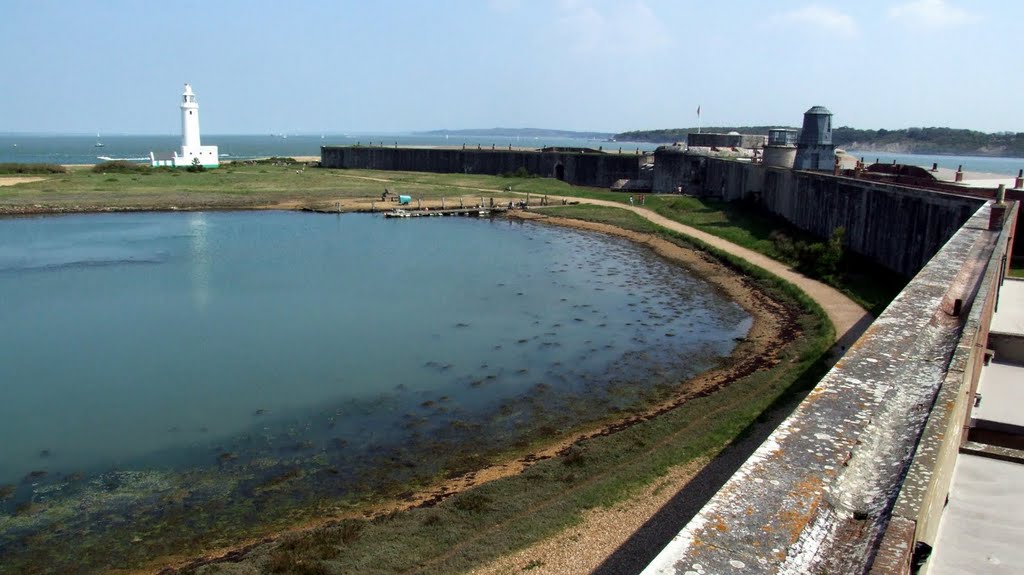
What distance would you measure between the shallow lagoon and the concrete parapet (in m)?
6.63

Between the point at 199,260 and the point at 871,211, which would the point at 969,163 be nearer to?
the point at 871,211

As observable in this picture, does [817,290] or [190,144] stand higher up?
[190,144]

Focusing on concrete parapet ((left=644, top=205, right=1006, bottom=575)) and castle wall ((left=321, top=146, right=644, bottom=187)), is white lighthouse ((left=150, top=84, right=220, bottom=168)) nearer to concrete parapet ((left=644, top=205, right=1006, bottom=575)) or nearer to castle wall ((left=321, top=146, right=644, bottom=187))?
castle wall ((left=321, top=146, right=644, bottom=187))

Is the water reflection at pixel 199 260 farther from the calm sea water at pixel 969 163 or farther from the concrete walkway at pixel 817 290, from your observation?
the calm sea water at pixel 969 163

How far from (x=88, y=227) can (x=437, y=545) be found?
35346 millimetres

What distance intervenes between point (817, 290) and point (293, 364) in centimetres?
1505

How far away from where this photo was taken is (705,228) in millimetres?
34188

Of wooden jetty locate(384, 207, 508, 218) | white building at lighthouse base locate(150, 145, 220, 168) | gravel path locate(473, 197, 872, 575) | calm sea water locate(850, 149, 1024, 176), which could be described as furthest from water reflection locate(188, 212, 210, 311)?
calm sea water locate(850, 149, 1024, 176)

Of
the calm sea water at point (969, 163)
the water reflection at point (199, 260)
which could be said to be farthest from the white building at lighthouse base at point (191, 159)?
the calm sea water at point (969, 163)

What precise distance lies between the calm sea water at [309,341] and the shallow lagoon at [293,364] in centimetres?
7

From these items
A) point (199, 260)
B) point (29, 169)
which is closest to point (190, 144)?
point (29, 169)

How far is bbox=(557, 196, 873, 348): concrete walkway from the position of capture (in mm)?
17578

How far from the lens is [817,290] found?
71.4ft

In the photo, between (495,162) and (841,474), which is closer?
(841,474)
